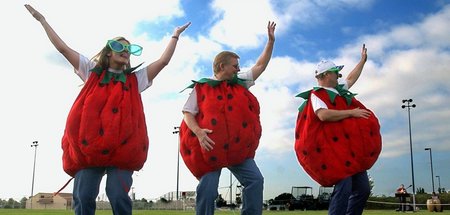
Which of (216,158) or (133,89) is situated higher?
(133,89)

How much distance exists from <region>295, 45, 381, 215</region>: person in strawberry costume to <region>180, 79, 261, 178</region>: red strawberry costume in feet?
2.46

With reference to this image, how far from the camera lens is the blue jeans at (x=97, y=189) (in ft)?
14.3

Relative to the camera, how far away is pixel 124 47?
15.3 ft

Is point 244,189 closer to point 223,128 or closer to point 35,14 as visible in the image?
point 223,128

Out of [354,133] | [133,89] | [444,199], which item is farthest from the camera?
[444,199]

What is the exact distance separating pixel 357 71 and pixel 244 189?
2375 millimetres

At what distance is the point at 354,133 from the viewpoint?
5.30 metres

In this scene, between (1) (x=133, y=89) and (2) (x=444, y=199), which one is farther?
(2) (x=444, y=199)

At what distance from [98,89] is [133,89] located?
30 centimetres

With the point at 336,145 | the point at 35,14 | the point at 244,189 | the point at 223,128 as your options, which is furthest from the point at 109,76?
the point at 336,145

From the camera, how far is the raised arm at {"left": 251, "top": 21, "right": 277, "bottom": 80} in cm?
545

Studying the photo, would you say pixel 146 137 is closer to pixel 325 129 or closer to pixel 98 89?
pixel 98 89

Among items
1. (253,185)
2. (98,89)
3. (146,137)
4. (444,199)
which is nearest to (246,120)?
(253,185)

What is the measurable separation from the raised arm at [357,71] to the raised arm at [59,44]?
10.2 feet
